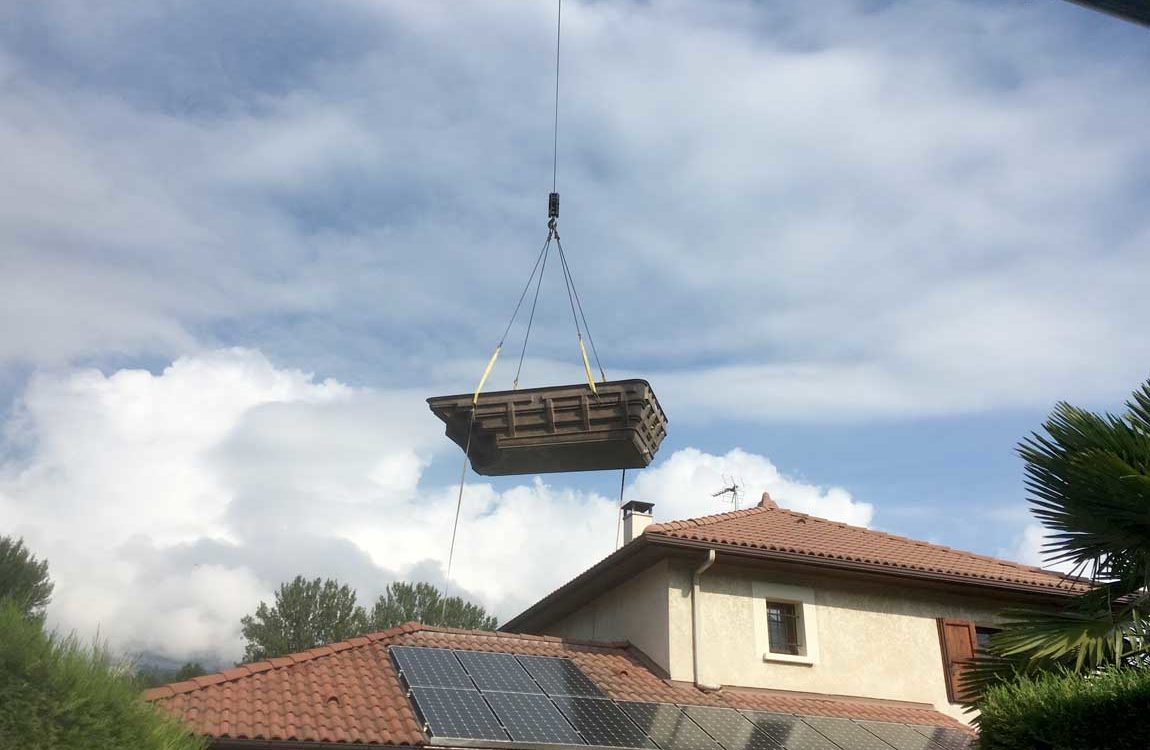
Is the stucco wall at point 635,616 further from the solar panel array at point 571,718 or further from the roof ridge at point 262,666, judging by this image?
the roof ridge at point 262,666

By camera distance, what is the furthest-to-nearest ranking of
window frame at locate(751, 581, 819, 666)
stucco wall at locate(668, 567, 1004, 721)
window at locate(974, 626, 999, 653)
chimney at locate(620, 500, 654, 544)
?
chimney at locate(620, 500, 654, 544) → window at locate(974, 626, 999, 653) → window frame at locate(751, 581, 819, 666) → stucco wall at locate(668, 567, 1004, 721)

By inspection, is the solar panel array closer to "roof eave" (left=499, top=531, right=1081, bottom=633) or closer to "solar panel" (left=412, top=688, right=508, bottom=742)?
"solar panel" (left=412, top=688, right=508, bottom=742)

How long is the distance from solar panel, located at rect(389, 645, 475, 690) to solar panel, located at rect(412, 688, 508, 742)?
9.3 inches

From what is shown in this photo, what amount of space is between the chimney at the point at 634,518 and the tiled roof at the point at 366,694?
261 centimetres

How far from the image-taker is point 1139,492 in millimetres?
9672

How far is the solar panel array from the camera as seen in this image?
467 inches

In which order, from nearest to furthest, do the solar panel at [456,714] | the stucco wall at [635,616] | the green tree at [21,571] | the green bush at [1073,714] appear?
the green bush at [1073,714] < the solar panel at [456,714] < the stucco wall at [635,616] < the green tree at [21,571]

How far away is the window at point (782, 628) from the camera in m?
15.8

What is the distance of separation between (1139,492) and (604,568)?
27.5 ft

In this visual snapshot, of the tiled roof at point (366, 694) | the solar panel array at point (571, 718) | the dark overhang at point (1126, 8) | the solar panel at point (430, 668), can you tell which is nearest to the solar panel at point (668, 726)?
the solar panel array at point (571, 718)

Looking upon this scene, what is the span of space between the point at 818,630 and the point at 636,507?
4.08m

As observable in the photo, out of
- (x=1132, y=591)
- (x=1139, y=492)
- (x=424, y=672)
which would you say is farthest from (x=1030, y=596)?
(x=424, y=672)

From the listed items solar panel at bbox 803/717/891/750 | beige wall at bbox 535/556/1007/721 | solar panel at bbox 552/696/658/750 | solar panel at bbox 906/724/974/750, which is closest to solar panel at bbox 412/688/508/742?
solar panel at bbox 552/696/658/750

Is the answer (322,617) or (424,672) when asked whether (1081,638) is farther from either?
(322,617)
